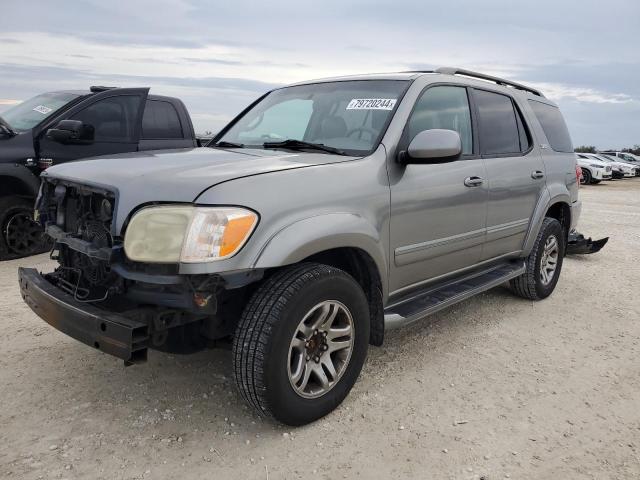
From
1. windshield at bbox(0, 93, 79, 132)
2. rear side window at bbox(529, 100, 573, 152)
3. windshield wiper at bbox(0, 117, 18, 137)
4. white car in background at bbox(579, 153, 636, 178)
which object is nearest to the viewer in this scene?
rear side window at bbox(529, 100, 573, 152)

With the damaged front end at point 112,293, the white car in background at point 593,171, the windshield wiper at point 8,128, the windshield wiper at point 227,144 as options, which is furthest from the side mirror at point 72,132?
the white car in background at point 593,171

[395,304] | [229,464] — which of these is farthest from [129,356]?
[395,304]

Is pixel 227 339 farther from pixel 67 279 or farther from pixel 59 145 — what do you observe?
pixel 59 145

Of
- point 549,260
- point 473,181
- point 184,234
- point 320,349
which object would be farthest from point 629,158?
point 184,234

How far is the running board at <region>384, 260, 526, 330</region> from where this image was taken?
10.6 feet

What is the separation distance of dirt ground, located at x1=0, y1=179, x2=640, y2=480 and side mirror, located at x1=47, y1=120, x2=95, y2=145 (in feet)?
6.99

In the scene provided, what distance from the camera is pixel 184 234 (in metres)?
2.32

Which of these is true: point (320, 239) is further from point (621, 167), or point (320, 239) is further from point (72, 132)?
point (621, 167)

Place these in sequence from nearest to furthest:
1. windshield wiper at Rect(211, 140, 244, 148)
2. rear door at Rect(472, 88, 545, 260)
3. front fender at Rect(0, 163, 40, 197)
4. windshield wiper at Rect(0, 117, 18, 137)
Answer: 1. windshield wiper at Rect(211, 140, 244, 148)
2. rear door at Rect(472, 88, 545, 260)
3. front fender at Rect(0, 163, 40, 197)
4. windshield wiper at Rect(0, 117, 18, 137)

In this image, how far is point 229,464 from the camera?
246 centimetres

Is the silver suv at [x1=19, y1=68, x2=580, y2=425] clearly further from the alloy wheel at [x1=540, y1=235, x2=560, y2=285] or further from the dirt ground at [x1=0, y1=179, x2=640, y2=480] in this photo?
the alloy wheel at [x1=540, y1=235, x2=560, y2=285]

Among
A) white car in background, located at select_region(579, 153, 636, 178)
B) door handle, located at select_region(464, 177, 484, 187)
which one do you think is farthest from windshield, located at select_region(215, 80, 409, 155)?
white car in background, located at select_region(579, 153, 636, 178)

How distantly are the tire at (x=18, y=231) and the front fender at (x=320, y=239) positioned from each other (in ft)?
13.8

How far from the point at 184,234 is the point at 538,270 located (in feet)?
12.1
